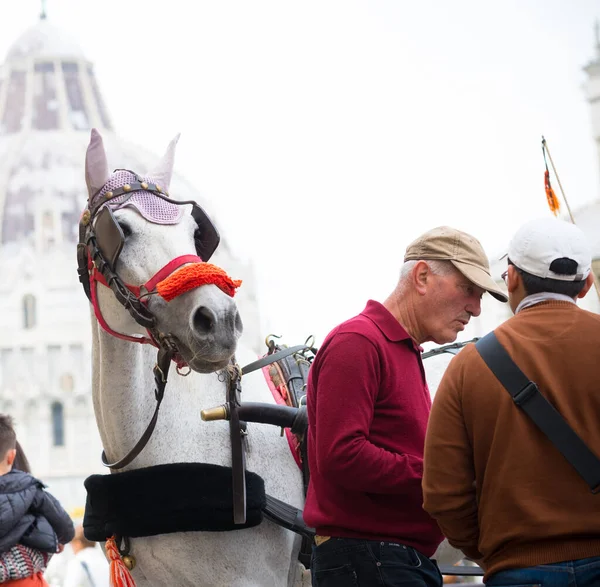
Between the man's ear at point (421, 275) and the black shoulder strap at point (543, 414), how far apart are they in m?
0.59

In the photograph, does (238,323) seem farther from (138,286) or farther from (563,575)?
(563,575)

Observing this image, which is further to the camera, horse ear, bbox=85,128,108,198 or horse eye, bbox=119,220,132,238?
horse ear, bbox=85,128,108,198

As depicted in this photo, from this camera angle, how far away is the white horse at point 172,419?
338cm

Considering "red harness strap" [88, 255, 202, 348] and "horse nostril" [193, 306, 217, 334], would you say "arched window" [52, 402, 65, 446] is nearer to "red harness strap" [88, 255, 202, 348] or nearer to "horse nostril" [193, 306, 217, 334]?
"red harness strap" [88, 255, 202, 348]

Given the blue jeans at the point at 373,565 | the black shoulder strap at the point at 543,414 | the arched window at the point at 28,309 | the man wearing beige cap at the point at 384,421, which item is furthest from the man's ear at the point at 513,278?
the arched window at the point at 28,309

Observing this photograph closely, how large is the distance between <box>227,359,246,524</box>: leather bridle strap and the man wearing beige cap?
1.65 feet

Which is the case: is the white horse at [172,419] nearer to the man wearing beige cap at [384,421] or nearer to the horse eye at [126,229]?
the horse eye at [126,229]

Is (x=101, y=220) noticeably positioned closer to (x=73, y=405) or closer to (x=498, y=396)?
(x=498, y=396)

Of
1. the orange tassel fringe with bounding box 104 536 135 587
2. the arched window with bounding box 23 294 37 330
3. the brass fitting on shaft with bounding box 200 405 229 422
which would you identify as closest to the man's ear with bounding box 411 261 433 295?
the brass fitting on shaft with bounding box 200 405 229 422

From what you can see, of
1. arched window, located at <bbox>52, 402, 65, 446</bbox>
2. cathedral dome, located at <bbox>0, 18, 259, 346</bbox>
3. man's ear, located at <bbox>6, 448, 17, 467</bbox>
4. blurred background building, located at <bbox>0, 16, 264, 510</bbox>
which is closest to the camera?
man's ear, located at <bbox>6, 448, 17, 467</bbox>

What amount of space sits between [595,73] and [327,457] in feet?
65.6

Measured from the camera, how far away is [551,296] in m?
2.49

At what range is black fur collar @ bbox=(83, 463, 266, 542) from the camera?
3418mm

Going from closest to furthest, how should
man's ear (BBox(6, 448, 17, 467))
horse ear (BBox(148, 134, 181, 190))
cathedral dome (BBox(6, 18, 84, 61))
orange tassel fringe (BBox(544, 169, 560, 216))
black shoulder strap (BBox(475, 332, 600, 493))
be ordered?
black shoulder strap (BBox(475, 332, 600, 493))
horse ear (BBox(148, 134, 181, 190))
orange tassel fringe (BBox(544, 169, 560, 216))
man's ear (BBox(6, 448, 17, 467))
cathedral dome (BBox(6, 18, 84, 61))
